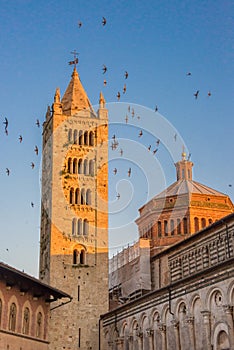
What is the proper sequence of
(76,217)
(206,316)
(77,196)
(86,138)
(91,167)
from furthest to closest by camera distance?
(86,138), (91,167), (77,196), (76,217), (206,316)

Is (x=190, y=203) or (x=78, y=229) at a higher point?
(x=190, y=203)

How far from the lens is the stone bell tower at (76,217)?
3678cm

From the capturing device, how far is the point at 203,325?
2588 cm

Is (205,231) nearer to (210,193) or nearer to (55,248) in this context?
(55,248)

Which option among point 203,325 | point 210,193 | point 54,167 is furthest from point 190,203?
point 203,325

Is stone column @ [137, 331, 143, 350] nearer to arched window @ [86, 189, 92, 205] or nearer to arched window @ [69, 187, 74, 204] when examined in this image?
arched window @ [86, 189, 92, 205]

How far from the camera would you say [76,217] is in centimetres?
3903

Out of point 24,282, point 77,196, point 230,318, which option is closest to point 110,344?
point 77,196

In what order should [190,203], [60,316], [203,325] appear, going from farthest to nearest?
1. [190,203]
2. [60,316]
3. [203,325]

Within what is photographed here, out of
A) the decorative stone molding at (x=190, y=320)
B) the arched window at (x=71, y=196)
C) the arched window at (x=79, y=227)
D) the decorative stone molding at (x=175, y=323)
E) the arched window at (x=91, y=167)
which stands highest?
the arched window at (x=91, y=167)

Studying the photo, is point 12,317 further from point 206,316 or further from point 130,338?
point 130,338

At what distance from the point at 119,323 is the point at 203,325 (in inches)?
414

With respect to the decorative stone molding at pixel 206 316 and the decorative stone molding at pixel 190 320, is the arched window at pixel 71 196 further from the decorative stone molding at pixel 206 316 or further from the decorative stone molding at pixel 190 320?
the decorative stone molding at pixel 206 316

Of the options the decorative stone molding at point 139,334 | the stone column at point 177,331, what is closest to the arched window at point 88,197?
the decorative stone molding at point 139,334
